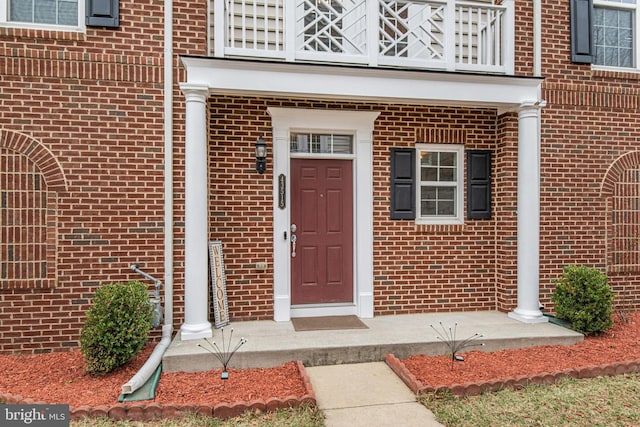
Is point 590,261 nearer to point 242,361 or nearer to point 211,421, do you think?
point 242,361

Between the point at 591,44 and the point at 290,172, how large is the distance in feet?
15.3

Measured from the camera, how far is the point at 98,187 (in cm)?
477

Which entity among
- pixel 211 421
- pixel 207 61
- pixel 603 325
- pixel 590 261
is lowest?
pixel 211 421

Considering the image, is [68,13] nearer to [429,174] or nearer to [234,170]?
[234,170]

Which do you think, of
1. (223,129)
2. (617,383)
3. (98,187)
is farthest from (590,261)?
(98,187)

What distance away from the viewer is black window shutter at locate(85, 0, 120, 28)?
471 centimetres

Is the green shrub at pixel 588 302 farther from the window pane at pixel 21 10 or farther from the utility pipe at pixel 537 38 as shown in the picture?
the window pane at pixel 21 10

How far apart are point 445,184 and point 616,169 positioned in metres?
2.55

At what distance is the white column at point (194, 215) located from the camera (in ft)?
15.1

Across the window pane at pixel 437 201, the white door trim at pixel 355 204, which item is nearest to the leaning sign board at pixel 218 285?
the white door trim at pixel 355 204

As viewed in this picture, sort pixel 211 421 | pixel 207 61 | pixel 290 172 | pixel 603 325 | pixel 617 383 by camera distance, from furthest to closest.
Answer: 1. pixel 290 172
2. pixel 603 325
3. pixel 207 61
4. pixel 617 383
5. pixel 211 421

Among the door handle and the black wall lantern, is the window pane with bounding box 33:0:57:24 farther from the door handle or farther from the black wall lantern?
the door handle

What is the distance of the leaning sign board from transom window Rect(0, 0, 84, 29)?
3.06 m

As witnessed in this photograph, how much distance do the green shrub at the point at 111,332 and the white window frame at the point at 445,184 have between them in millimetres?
3784
